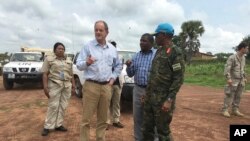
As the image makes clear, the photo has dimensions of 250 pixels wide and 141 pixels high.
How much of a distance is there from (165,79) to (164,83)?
5 centimetres

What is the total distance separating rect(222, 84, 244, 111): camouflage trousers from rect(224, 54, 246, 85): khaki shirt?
0.18 m

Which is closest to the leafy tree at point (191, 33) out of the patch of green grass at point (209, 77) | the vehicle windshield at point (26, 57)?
the patch of green grass at point (209, 77)

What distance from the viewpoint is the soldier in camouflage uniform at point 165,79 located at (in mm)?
4117

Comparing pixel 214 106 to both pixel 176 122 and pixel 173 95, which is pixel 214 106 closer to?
pixel 176 122

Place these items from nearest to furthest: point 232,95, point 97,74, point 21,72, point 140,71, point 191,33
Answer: point 97,74, point 140,71, point 232,95, point 21,72, point 191,33

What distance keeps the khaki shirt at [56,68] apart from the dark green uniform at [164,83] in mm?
2531

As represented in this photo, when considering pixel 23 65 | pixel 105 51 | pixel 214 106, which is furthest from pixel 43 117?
pixel 23 65

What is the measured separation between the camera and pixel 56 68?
6422 mm

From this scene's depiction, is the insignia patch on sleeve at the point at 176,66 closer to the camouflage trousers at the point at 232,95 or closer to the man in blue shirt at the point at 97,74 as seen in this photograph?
the man in blue shirt at the point at 97,74

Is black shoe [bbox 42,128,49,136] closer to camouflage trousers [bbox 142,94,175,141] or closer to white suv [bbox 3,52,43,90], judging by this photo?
camouflage trousers [bbox 142,94,175,141]

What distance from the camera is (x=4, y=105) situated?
32.4ft

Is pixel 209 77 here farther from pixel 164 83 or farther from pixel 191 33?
pixel 191 33

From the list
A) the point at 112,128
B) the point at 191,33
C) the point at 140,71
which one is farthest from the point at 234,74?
the point at 191,33

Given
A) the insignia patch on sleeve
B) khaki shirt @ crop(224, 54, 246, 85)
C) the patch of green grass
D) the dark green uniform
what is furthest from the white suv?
the insignia patch on sleeve
